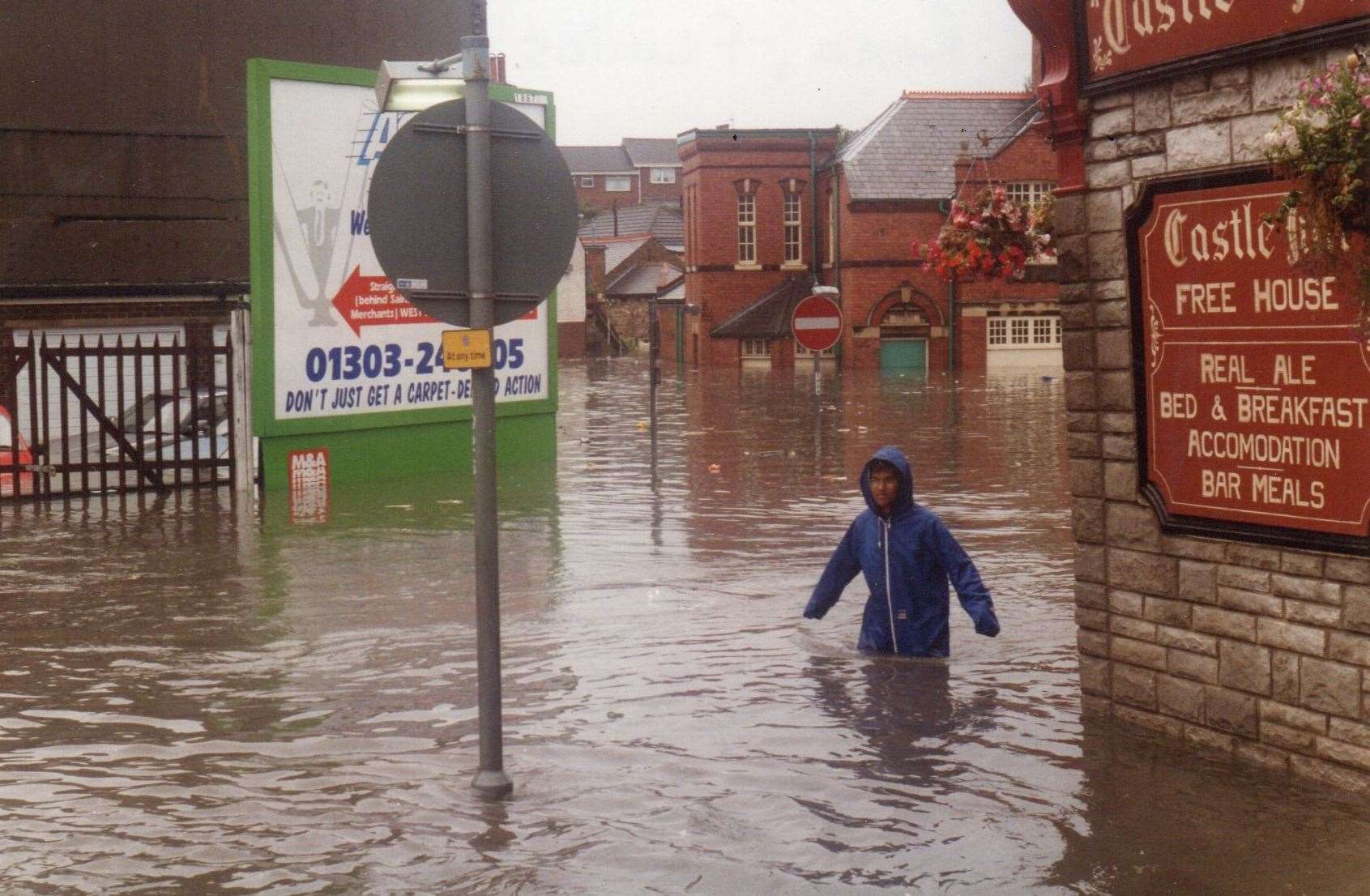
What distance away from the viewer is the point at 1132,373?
766cm

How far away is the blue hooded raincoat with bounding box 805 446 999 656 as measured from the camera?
8828 millimetres

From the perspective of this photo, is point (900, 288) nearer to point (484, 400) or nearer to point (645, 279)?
point (645, 279)

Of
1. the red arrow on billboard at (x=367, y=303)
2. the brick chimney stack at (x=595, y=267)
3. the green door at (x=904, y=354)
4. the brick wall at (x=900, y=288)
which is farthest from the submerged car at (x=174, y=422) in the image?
the brick chimney stack at (x=595, y=267)

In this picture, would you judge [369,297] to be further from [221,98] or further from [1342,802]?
[1342,802]

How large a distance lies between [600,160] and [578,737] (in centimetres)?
12088

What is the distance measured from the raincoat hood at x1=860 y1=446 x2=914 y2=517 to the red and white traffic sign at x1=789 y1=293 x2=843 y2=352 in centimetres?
1461

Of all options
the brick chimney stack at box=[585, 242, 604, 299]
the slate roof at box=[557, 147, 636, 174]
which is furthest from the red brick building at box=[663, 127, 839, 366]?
the slate roof at box=[557, 147, 636, 174]

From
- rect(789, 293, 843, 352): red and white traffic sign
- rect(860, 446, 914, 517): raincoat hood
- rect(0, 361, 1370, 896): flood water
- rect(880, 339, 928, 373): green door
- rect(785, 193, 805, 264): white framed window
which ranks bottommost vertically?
rect(0, 361, 1370, 896): flood water

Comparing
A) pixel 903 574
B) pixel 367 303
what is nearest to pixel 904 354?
pixel 367 303

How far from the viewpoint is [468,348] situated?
254 inches

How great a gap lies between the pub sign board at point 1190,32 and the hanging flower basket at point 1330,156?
6.9 inches

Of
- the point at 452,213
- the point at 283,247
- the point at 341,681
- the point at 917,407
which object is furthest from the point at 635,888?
the point at 917,407

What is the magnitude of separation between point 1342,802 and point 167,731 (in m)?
5.07

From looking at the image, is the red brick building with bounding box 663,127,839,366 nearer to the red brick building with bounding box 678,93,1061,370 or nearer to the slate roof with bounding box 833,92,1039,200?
the red brick building with bounding box 678,93,1061,370
